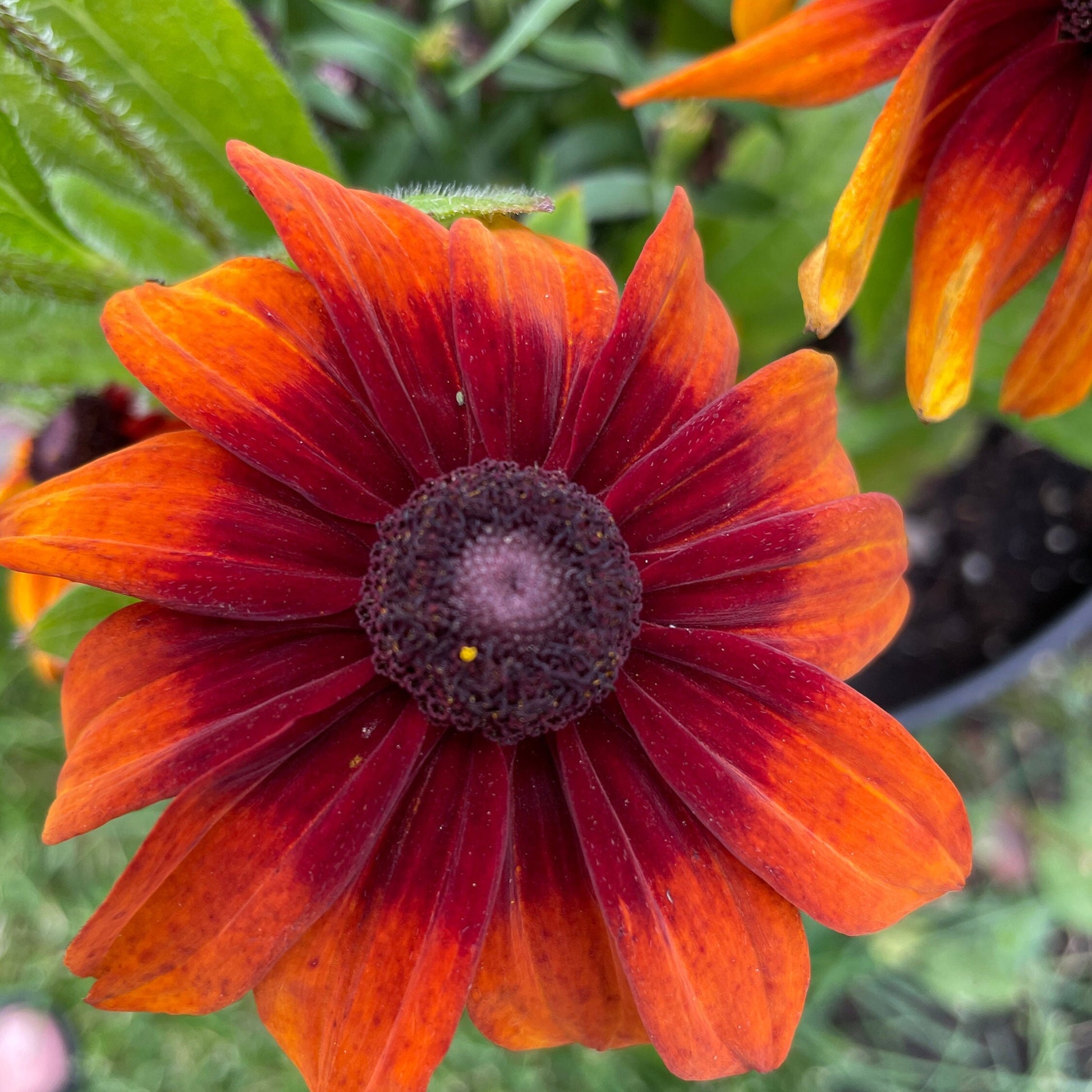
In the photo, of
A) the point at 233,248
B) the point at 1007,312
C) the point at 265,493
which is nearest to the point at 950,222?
the point at 1007,312

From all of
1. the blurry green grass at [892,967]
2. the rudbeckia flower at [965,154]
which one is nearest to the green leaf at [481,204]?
the rudbeckia flower at [965,154]

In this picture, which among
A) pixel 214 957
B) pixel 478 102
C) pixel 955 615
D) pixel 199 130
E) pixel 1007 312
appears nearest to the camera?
pixel 214 957

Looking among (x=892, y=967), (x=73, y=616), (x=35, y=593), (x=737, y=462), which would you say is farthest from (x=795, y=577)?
(x=892, y=967)

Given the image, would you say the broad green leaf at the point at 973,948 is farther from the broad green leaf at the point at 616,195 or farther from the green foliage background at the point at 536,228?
the broad green leaf at the point at 616,195

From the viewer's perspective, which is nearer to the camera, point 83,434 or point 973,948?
point 83,434

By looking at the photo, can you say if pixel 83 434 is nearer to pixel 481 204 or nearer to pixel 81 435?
pixel 81 435

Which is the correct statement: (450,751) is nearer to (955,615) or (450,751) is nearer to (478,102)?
(478,102)
